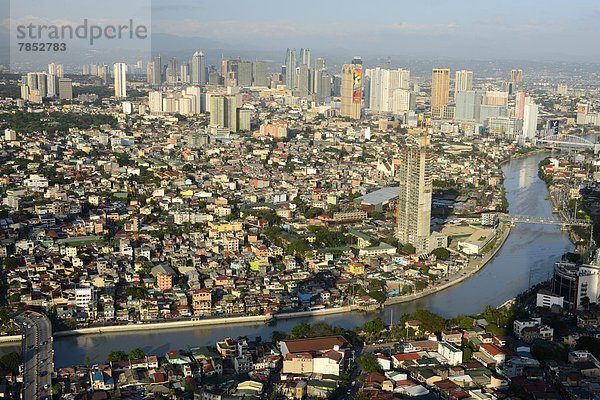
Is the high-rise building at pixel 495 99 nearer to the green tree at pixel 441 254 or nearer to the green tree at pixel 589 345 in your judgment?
the green tree at pixel 441 254

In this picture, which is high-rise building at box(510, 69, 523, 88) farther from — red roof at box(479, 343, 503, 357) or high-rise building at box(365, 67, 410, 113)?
red roof at box(479, 343, 503, 357)

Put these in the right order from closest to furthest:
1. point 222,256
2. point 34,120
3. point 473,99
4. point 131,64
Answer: point 222,256 < point 34,120 < point 473,99 < point 131,64

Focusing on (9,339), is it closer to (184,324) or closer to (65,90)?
(184,324)

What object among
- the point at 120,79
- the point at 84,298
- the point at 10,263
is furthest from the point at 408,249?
the point at 120,79

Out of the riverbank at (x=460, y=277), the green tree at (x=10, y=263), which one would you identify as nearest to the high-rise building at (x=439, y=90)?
the riverbank at (x=460, y=277)

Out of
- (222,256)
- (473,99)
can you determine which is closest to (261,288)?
(222,256)

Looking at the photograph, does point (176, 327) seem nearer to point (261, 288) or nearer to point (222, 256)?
point (261, 288)
